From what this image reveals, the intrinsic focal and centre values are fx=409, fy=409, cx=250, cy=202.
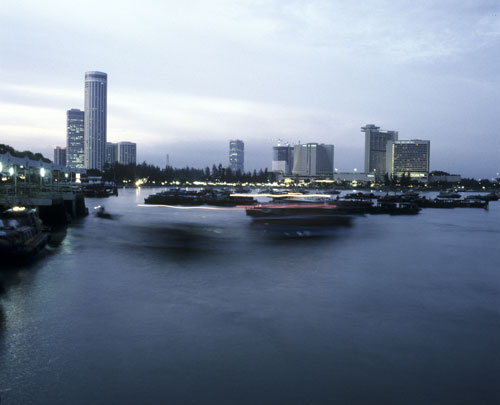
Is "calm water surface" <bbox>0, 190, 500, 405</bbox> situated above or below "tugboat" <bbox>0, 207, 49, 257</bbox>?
below

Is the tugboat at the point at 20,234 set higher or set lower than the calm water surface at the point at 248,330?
higher

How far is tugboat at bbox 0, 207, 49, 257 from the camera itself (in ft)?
60.6

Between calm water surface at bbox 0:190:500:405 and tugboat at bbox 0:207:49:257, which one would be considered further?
tugboat at bbox 0:207:49:257

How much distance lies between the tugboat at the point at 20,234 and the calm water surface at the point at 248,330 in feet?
3.47

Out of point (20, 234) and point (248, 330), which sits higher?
point (20, 234)

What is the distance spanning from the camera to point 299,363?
871 cm

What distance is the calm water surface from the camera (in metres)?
7.66

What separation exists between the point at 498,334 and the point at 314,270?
846cm

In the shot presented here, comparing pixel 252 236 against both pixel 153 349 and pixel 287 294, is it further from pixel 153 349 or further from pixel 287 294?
pixel 153 349

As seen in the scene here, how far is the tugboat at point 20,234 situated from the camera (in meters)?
18.5

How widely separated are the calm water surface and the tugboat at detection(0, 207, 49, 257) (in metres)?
1.06

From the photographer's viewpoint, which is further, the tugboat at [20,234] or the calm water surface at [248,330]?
the tugboat at [20,234]

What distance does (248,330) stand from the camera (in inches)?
418

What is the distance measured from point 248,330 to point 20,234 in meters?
14.0
